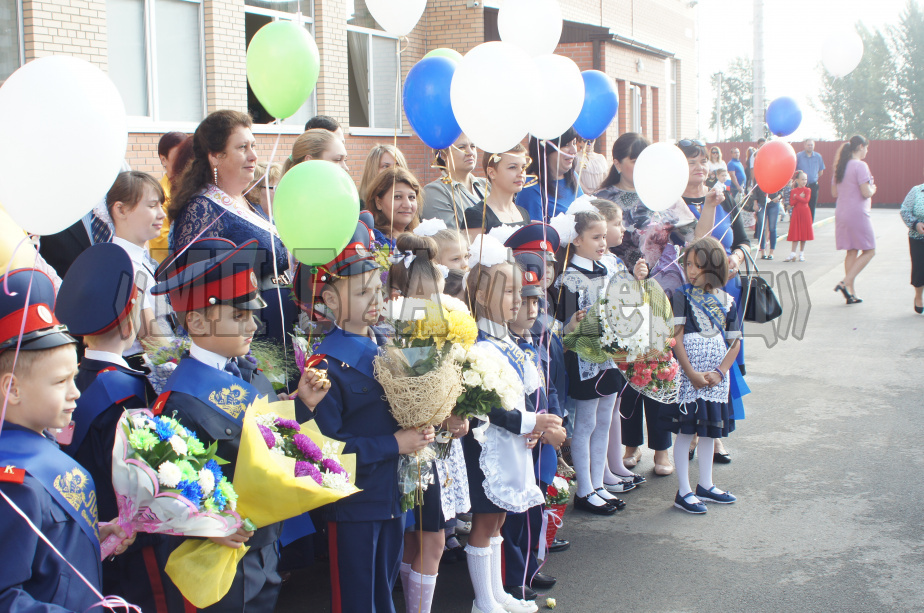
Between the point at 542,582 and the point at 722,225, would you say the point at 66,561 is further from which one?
the point at 722,225

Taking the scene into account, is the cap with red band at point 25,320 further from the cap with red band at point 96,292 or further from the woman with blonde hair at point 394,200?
the woman with blonde hair at point 394,200

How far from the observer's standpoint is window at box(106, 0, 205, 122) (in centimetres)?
873

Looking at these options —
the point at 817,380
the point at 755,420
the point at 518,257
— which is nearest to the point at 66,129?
the point at 518,257

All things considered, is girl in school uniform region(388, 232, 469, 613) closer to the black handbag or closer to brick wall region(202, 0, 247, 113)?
the black handbag

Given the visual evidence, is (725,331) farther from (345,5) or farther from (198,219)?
(345,5)

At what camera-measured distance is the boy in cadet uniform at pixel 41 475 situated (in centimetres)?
197

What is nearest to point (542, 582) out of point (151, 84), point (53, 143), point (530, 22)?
point (53, 143)

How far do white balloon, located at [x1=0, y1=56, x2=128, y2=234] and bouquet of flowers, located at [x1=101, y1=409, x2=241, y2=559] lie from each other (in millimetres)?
630

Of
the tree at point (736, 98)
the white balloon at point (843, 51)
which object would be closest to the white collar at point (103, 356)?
the white balloon at point (843, 51)

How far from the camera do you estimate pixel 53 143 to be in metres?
2.22

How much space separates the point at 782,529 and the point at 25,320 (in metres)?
4.02

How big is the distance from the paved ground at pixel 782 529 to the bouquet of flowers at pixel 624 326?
40.9 inches

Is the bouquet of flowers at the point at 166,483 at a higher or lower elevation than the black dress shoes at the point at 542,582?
higher

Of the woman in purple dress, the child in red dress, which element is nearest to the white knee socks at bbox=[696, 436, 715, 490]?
the woman in purple dress
